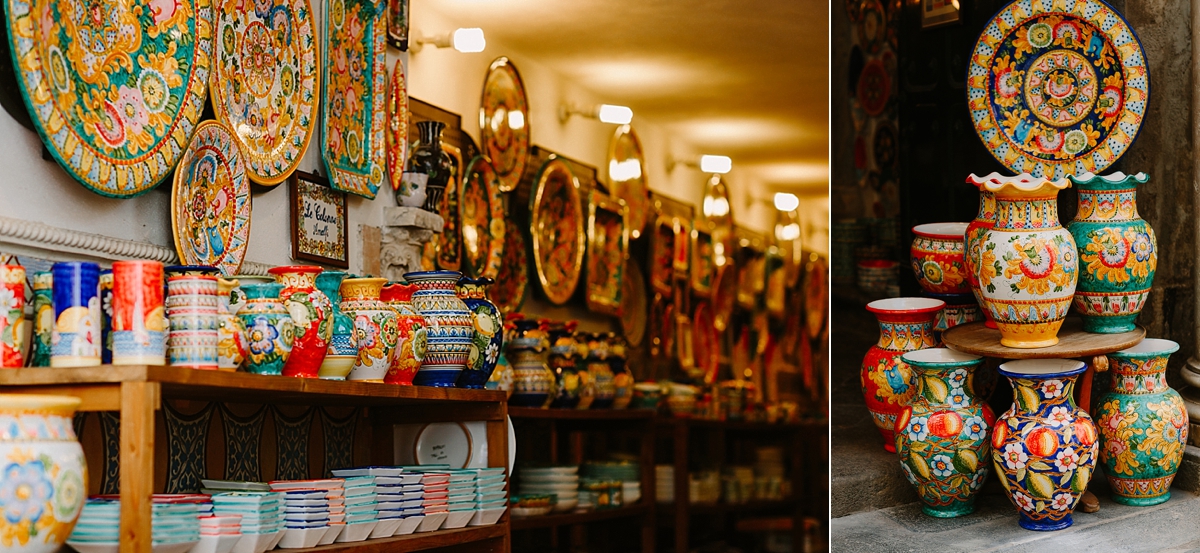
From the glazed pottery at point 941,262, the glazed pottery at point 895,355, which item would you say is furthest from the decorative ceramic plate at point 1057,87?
the glazed pottery at point 895,355

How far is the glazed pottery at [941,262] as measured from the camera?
10.4 ft

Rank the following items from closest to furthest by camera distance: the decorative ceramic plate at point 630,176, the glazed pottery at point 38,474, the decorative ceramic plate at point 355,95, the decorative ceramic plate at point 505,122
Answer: the glazed pottery at point 38,474 < the decorative ceramic plate at point 355,95 < the decorative ceramic plate at point 505,122 < the decorative ceramic plate at point 630,176

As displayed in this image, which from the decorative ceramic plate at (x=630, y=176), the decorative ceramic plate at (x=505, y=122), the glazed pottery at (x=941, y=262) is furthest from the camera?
the decorative ceramic plate at (x=630, y=176)

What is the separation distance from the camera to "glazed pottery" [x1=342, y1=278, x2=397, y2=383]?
237 centimetres

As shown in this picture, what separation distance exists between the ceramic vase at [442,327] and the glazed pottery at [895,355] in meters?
1.15

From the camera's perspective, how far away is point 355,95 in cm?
301

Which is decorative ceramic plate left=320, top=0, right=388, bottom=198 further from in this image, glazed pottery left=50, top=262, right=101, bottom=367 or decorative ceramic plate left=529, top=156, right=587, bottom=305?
decorative ceramic plate left=529, top=156, right=587, bottom=305

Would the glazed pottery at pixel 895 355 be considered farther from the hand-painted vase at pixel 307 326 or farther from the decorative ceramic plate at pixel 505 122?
the decorative ceramic plate at pixel 505 122

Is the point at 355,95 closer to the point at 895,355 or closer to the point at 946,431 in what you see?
the point at 895,355

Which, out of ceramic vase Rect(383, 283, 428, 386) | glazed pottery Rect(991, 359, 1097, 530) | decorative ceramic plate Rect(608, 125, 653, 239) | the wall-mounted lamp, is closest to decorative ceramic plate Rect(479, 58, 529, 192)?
the wall-mounted lamp

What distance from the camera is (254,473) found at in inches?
99.9

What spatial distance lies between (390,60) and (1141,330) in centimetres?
217

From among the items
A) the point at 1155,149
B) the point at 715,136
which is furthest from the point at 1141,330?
the point at 715,136

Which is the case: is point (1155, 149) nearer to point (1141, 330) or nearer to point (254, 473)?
point (1141, 330)
